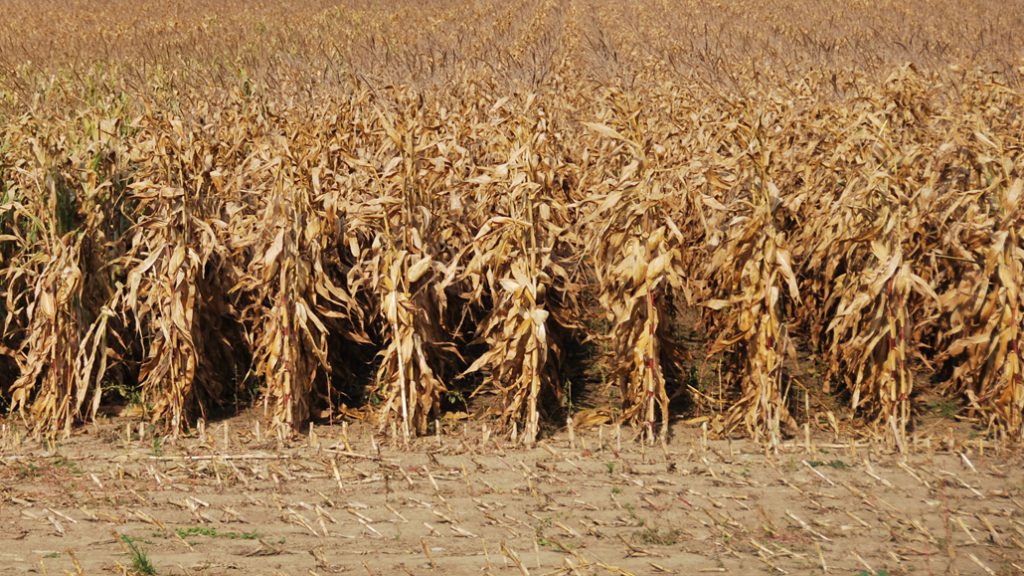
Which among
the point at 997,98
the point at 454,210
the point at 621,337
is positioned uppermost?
the point at 997,98

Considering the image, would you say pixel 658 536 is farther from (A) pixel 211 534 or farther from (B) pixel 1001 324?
(B) pixel 1001 324

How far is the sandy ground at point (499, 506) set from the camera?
4.28 metres

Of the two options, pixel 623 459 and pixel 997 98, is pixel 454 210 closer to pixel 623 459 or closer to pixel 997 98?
pixel 623 459

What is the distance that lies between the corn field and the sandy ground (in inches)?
10.0

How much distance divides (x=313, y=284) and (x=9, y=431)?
1.99m

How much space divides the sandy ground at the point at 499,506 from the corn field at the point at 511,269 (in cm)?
25

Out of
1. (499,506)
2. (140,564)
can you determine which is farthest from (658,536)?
(140,564)

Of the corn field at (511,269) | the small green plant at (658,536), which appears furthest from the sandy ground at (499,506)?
the corn field at (511,269)

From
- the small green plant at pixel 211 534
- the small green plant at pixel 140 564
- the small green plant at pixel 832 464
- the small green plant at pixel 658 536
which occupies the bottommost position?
the small green plant at pixel 140 564

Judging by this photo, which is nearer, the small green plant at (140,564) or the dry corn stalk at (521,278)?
the small green plant at (140,564)

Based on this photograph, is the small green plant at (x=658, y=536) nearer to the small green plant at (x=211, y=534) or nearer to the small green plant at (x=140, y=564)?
the small green plant at (x=211, y=534)

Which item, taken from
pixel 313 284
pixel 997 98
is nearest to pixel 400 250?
pixel 313 284

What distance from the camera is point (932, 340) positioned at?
681 cm

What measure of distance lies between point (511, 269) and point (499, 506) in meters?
1.44
